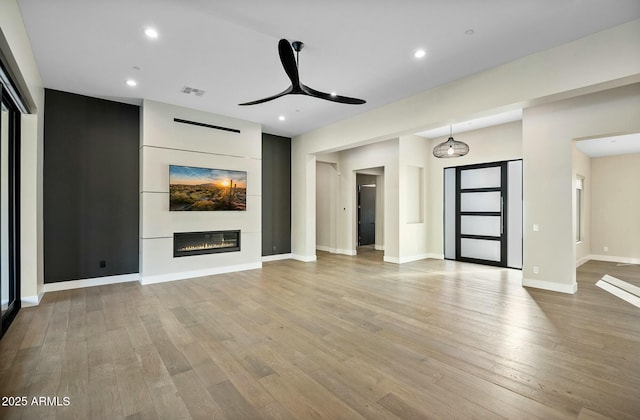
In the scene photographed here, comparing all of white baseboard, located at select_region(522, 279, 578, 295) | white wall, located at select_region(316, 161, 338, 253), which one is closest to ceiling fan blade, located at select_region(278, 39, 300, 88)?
white baseboard, located at select_region(522, 279, 578, 295)

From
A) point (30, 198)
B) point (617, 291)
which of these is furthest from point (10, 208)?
point (617, 291)

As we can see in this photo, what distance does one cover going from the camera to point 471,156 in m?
7.61

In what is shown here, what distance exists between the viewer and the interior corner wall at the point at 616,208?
7758mm

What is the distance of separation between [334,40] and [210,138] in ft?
12.6

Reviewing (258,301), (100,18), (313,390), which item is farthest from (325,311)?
(100,18)

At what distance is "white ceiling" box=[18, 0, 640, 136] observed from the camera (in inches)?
119

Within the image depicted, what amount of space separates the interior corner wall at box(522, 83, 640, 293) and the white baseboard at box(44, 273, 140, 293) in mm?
7458

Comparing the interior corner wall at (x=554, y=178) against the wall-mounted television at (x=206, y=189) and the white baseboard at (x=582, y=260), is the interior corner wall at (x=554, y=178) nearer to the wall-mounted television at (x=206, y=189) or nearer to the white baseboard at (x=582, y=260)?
the white baseboard at (x=582, y=260)

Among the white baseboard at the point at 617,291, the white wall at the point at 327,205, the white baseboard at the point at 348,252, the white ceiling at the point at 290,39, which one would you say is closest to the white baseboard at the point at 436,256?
the white baseboard at the point at 348,252

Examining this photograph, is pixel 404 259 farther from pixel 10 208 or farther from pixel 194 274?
pixel 10 208

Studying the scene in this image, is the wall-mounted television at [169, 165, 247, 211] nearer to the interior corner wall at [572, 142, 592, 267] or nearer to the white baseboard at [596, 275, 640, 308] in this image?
the white baseboard at [596, 275, 640, 308]

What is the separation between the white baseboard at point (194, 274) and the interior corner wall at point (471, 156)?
16.3 feet

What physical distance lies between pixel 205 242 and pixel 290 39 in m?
4.50

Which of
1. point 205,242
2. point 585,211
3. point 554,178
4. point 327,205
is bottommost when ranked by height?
point 205,242
